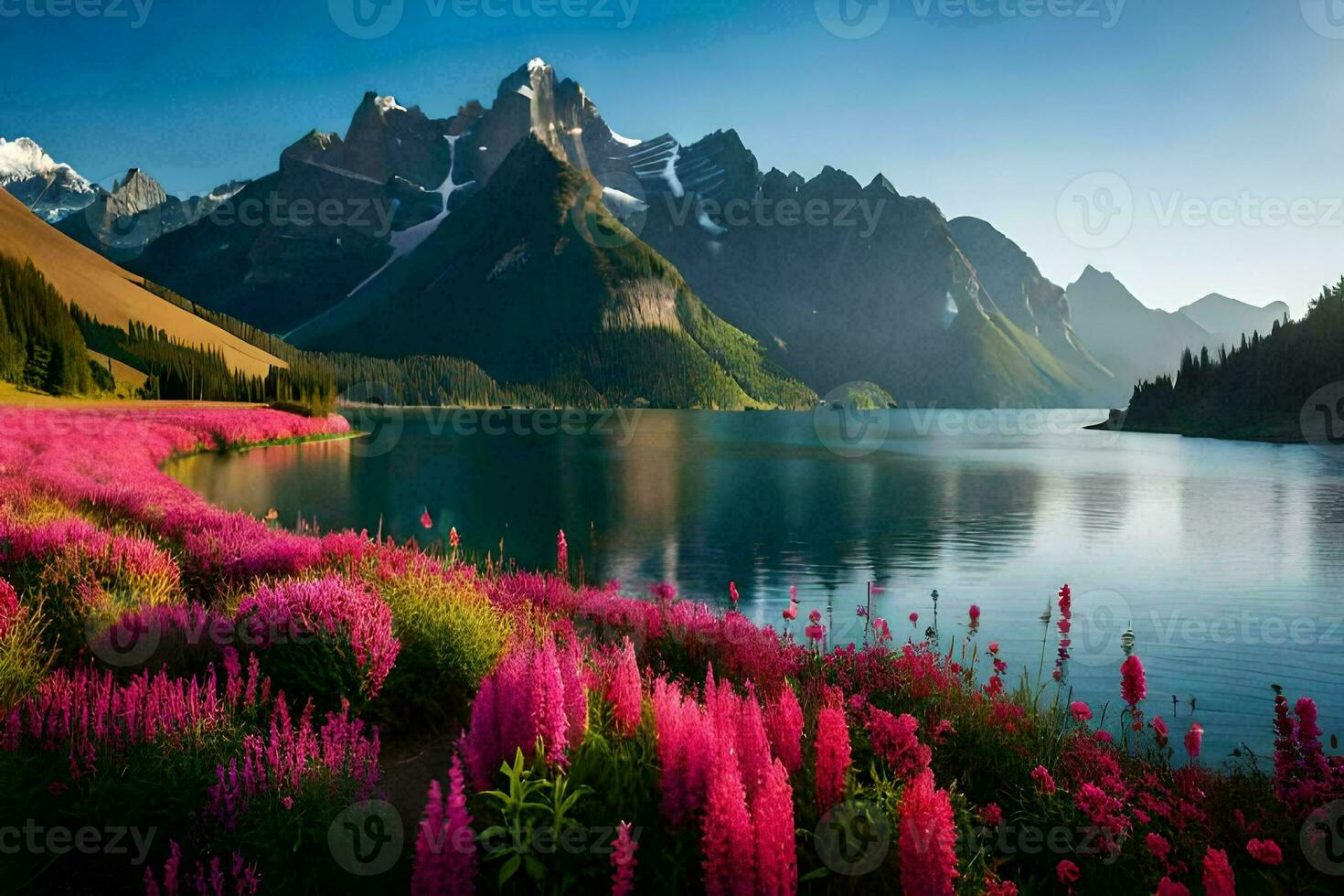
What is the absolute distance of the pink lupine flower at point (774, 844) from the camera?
3.42m

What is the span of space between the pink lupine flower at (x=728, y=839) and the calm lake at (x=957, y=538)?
9653mm

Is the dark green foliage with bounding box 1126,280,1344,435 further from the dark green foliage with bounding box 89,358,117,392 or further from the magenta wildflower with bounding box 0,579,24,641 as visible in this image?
the dark green foliage with bounding box 89,358,117,392

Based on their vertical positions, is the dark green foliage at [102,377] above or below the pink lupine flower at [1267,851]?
above

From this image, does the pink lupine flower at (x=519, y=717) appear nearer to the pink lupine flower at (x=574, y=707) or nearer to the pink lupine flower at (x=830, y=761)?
the pink lupine flower at (x=574, y=707)

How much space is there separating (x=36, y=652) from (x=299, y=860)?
4359 millimetres

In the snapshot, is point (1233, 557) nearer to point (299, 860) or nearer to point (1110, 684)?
point (1110, 684)

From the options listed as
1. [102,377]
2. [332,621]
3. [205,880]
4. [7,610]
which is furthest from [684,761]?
[102,377]

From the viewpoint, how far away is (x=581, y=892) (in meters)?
3.78

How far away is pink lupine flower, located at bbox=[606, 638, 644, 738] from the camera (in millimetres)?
4941

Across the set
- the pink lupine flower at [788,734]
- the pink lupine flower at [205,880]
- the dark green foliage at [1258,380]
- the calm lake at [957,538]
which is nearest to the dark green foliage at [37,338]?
the calm lake at [957,538]

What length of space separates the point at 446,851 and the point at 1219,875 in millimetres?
3823

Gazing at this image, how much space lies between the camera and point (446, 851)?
11.2 ft

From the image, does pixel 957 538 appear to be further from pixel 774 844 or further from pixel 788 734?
pixel 774 844

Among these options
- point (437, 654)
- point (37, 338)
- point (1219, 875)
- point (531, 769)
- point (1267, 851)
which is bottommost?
point (1267, 851)
